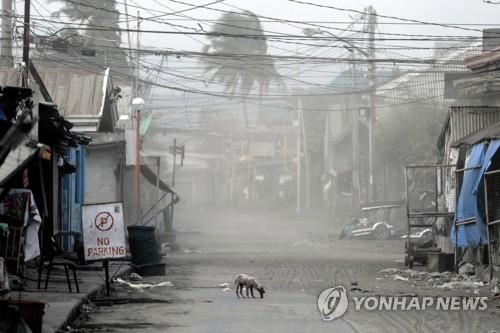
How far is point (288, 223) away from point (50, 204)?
39.0 meters

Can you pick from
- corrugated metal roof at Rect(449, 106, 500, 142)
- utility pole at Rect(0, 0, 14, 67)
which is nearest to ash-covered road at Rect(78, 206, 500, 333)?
corrugated metal roof at Rect(449, 106, 500, 142)

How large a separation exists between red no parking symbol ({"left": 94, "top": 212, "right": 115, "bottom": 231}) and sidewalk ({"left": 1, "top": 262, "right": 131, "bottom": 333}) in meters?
1.07

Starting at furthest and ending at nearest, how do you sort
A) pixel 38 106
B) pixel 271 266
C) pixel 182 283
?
pixel 271 266
pixel 182 283
pixel 38 106

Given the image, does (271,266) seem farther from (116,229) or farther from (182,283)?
(116,229)

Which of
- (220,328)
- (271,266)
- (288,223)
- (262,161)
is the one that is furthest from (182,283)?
(262,161)

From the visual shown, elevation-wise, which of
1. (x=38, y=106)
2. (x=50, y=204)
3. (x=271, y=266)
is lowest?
(x=271, y=266)

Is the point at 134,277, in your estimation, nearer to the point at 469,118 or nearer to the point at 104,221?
the point at 104,221

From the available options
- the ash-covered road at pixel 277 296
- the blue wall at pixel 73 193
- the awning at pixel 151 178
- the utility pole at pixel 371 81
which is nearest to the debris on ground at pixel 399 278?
the ash-covered road at pixel 277 296

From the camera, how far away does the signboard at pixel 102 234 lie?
1527 cm

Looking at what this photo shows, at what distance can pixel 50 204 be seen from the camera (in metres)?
19.6

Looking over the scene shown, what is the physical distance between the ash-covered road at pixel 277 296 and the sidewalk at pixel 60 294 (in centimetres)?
37

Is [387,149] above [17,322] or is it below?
above

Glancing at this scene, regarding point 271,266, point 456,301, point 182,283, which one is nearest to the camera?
point 456,301

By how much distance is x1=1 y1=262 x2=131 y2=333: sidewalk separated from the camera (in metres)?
11.3
